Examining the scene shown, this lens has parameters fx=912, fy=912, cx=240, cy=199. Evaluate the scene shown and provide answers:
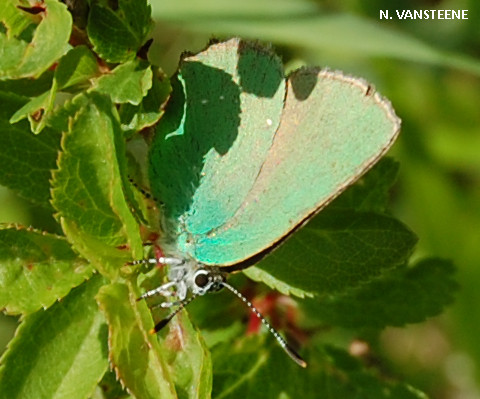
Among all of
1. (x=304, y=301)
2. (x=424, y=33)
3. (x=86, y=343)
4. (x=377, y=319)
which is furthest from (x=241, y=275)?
(x=424, y=33)

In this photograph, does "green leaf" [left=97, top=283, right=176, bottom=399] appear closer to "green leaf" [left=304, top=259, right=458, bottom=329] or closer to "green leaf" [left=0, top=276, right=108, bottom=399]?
"green leaf" [left=0, top=276, right=108, bottom=399]

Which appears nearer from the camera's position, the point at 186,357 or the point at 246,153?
the point at 186,357

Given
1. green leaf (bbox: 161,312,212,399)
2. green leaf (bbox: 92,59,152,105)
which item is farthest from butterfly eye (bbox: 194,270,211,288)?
green leaf (bbox: 92,59,152,105)

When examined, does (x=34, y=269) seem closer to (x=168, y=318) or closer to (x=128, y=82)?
(x=168, y=318)

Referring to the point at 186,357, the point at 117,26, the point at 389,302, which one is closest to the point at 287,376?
the point at 389,302

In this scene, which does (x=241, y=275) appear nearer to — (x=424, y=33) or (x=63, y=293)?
(x=63, y=293)

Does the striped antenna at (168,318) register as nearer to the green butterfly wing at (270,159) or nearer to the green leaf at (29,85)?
the green butterfly wing at (270,159)
